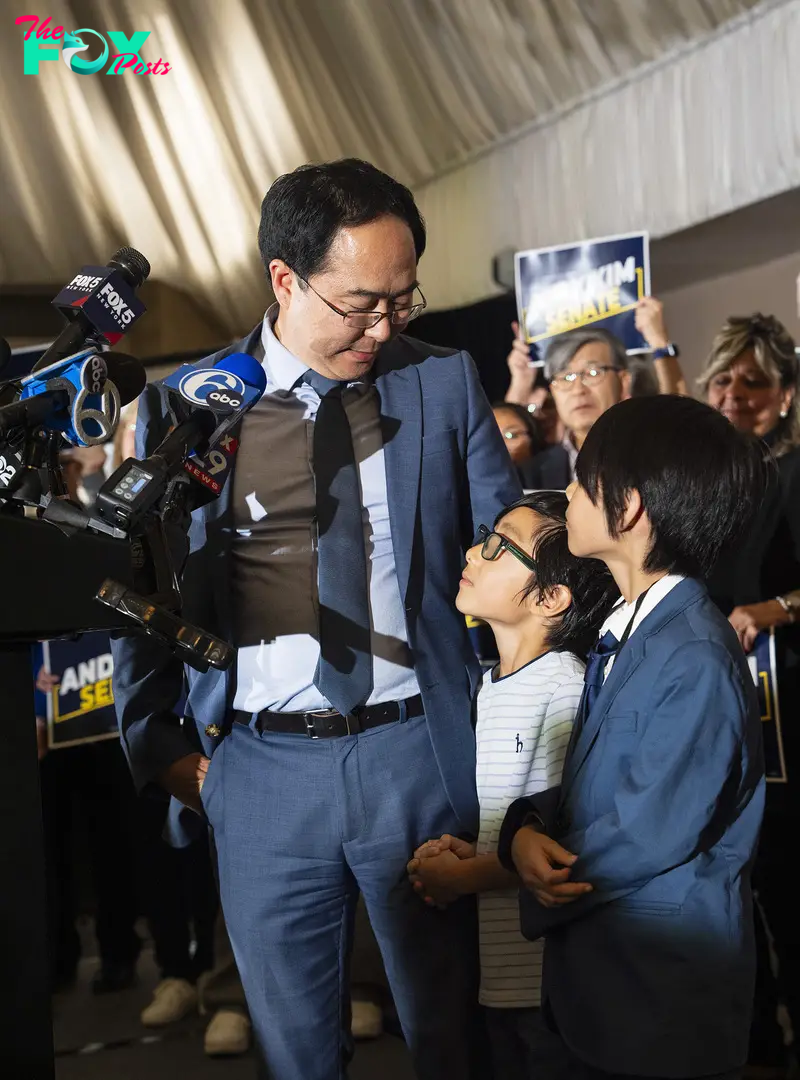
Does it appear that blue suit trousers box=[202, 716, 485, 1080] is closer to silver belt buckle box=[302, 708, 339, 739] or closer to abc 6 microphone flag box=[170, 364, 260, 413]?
silver belt buckle box=[302, 708, 339, 739]

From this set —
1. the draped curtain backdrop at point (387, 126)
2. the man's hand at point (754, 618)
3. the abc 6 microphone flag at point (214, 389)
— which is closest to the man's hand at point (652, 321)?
the draped curtain backdrop at point (387, 126)

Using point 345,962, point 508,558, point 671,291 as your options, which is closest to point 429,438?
point 508,558

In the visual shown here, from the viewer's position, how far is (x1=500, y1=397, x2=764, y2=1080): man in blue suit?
1.16 m

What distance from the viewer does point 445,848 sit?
1.32 m

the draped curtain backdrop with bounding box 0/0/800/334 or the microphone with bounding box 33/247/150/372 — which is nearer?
the microphone with bounding box 33/247/150/372

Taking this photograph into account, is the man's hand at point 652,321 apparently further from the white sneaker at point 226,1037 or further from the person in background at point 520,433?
the white sneaker at point 226,1037

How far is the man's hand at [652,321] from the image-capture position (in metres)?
2.60

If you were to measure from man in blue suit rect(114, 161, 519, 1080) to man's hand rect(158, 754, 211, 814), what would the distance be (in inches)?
0.5

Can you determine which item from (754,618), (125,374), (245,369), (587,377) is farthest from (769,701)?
(125,374)

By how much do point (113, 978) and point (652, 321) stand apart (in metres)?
2.05

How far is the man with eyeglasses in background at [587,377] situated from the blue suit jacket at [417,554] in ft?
3.58

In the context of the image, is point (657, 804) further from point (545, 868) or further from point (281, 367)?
point (281, 367)

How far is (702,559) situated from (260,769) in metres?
0.55

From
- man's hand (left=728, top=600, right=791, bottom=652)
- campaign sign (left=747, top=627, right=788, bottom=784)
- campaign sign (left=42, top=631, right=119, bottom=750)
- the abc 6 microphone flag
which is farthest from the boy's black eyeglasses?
campaign sign (left=42, top=631, right=119, bottom=750)
